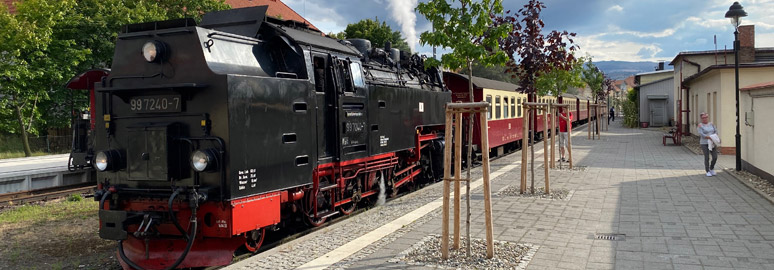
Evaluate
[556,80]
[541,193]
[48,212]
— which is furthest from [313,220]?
[556,80]

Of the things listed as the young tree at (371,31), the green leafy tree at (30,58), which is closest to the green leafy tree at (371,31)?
the young tree at (371,31)

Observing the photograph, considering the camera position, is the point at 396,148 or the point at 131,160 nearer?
the point at 131,160

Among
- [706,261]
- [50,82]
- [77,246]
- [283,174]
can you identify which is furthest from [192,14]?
[706,261]

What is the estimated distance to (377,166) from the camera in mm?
8945

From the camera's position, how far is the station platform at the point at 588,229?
5613mm

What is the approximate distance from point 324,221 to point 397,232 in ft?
5.02

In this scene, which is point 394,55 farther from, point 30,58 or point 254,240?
point 30,58

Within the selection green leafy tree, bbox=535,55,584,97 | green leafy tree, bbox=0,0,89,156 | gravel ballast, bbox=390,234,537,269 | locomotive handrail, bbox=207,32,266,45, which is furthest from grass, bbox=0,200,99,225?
green leafy tree, bbox=535,55,584,97

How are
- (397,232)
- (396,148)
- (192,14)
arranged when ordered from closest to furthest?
(397,232), (396,148), (192,14)

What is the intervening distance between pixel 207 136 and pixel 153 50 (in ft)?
3.97

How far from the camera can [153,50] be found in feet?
18.8

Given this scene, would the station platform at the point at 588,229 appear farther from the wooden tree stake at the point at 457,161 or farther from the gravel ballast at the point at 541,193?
the wooden tree stake at the point at 457,161

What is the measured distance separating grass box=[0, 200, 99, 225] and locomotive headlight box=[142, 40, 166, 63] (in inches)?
201

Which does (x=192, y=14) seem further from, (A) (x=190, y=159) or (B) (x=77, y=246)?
(A) (x=190, y=159)
